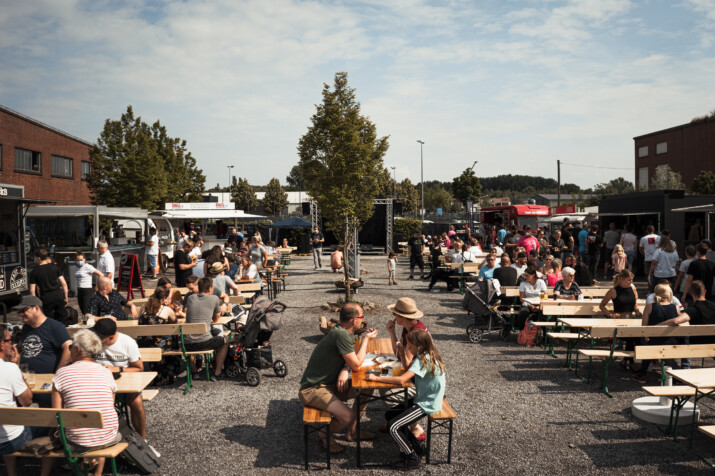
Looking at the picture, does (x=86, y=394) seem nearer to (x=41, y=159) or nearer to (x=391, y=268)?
(x=391, y=268)

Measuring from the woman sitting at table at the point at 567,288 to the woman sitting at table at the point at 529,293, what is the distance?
0.84 ft

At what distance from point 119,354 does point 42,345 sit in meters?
0.73

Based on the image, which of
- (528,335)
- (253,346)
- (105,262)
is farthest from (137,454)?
(105,262)

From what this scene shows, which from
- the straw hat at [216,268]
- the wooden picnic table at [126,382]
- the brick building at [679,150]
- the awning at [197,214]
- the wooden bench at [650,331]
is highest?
the brick building at [679,150]

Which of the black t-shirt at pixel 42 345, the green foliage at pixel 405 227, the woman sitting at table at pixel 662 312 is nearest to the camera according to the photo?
the black t-shirt at pixel 42 345

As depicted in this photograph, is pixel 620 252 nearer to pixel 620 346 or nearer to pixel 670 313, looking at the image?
pixel 620 346

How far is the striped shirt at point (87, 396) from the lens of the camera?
13.4ft

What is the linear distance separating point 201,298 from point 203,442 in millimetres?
2374

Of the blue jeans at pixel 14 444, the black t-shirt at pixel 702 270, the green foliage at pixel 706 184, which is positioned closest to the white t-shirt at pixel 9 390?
the blue jeans at pixel 14 444

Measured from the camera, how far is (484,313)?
9547 millimetres

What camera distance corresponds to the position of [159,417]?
5.89 m

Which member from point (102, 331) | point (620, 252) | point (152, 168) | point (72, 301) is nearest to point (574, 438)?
point (102, 331)

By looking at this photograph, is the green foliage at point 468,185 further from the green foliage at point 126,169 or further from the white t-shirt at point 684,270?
the white t-shirt at point 684,270

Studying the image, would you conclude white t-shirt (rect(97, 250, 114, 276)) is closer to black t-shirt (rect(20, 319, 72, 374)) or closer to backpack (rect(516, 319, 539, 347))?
black t-shirt (rect(20, 319, 72, 374))
